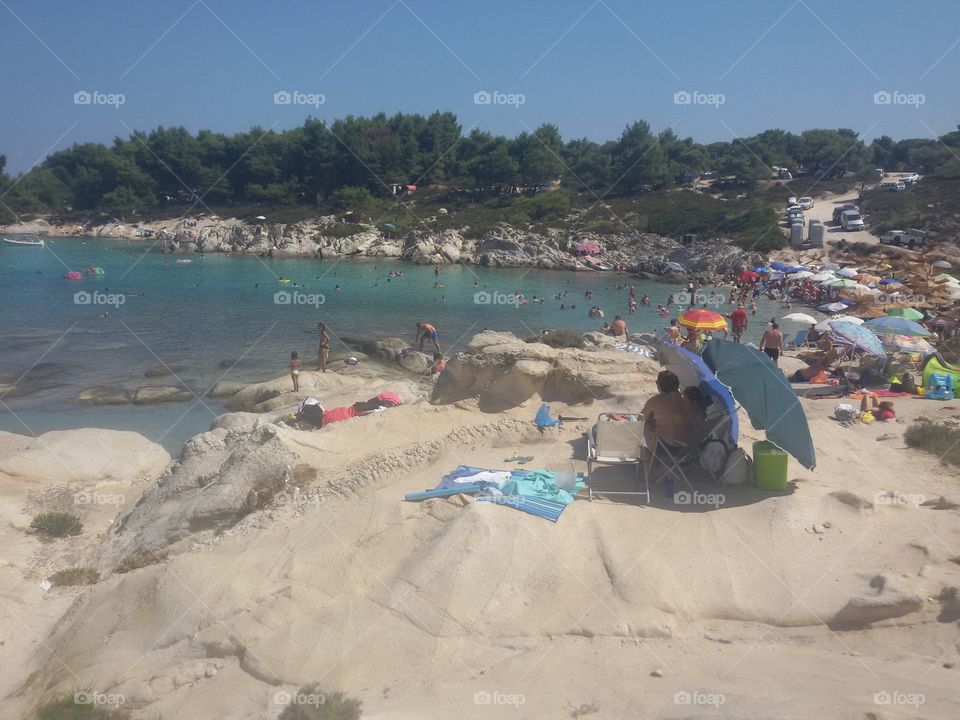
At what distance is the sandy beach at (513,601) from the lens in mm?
5836

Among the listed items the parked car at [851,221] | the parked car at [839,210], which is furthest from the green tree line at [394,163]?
the parked car at [851,221]

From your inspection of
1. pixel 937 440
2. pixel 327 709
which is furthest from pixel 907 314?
pixel 327 709

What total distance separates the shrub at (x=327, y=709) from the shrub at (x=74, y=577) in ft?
17.2

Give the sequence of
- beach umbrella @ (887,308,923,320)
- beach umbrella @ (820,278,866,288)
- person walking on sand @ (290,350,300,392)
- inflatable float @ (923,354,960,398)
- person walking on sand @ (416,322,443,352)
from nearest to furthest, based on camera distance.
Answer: inflatable float @ (923,354,960,398) < person walking on sand @ (290,350,300,392) < beach umbrella @ (887,308,923,320) < person walking on sand @ (416,322,443,352) < beach umbrella @ (820,278,866,288)

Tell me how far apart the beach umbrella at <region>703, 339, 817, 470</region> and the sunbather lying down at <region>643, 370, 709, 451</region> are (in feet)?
2.28

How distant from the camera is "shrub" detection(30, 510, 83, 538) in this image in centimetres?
1134

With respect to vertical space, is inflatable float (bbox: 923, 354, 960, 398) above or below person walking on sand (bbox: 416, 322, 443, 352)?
above

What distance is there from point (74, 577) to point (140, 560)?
1.11 meters

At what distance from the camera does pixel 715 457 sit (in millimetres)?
8398

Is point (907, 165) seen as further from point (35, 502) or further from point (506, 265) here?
point (35, 502)

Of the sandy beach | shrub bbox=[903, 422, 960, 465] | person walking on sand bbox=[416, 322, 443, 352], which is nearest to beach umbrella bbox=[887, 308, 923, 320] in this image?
shrub bbox=[903, 422, 960, 465]

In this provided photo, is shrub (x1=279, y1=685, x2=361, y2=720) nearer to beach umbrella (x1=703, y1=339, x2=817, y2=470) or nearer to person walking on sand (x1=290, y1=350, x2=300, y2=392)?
beach umbrella (x1=703, y1=339, x2=817, y2=470)

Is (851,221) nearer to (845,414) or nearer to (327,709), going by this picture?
(845,414)

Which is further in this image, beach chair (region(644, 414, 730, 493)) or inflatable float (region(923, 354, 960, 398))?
inflatable float (region(923, 354, 960, 398))
